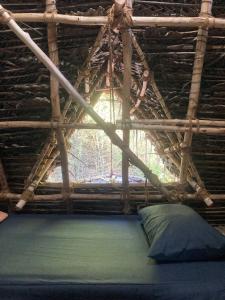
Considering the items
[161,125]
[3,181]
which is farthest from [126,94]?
[3,181]

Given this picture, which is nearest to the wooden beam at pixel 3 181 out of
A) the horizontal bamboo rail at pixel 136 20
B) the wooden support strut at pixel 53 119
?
the wooden support strut at pixel 53 119

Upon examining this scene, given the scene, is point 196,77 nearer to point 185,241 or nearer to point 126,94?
point 126,94

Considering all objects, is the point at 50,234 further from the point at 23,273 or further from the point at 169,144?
the point at 169,144

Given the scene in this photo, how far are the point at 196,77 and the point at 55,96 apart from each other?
124cm

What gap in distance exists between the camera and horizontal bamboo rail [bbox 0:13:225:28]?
2438 millimetres

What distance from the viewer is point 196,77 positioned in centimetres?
280

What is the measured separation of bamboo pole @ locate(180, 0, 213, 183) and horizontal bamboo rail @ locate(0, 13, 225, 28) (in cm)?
7

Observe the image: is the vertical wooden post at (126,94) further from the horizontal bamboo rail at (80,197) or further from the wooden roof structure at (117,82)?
the horizontal bamboo rail at (80,197)

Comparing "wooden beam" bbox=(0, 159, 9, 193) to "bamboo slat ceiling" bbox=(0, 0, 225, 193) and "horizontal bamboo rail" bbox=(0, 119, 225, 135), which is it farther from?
"horizontal bamboo rail" bbox=(0, 119, 225, 135)

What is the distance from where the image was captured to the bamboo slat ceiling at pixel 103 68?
2611 millimetres

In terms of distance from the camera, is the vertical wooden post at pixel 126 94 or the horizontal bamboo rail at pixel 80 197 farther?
the horizontal bamboo rail at pixel 80 197

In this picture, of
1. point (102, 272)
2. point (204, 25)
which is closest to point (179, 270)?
point (102, 272)

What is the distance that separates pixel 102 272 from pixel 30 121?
1.64 metres

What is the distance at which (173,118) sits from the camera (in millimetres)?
3203
